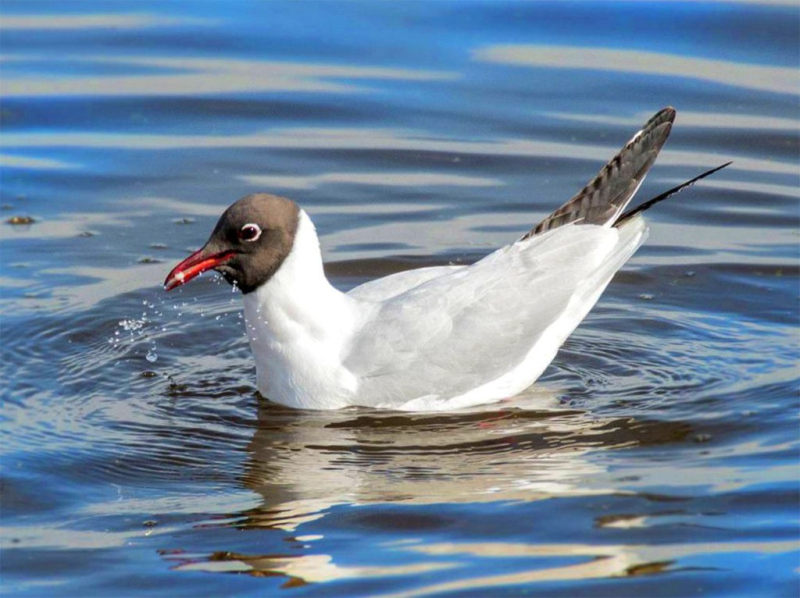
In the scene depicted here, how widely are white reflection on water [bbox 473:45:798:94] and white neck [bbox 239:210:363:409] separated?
6084mm

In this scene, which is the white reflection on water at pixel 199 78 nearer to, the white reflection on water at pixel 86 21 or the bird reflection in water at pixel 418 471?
the white reflection on water at pixel 86 21

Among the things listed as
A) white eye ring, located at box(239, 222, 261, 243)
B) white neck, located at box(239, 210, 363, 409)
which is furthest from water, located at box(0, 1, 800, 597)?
white eye ring, located at box(239, 222, 261, 243)

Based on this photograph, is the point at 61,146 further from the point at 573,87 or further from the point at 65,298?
the point at 573,87

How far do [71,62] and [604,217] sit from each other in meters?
6.96

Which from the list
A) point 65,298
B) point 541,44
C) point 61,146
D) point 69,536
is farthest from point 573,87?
point 69,536

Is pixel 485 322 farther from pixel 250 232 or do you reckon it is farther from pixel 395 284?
pixel 250 232

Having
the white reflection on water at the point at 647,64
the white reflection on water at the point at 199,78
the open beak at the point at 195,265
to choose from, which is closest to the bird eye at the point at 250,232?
the open beak at the point at 195,265

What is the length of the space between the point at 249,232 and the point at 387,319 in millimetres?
831

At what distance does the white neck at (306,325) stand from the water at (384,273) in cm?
16

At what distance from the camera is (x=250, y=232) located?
7.83m

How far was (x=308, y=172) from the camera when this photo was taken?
1170cm

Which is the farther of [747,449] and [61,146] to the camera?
[61,146]

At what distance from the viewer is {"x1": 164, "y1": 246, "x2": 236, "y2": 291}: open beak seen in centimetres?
784

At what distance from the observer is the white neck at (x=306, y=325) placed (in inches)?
314
